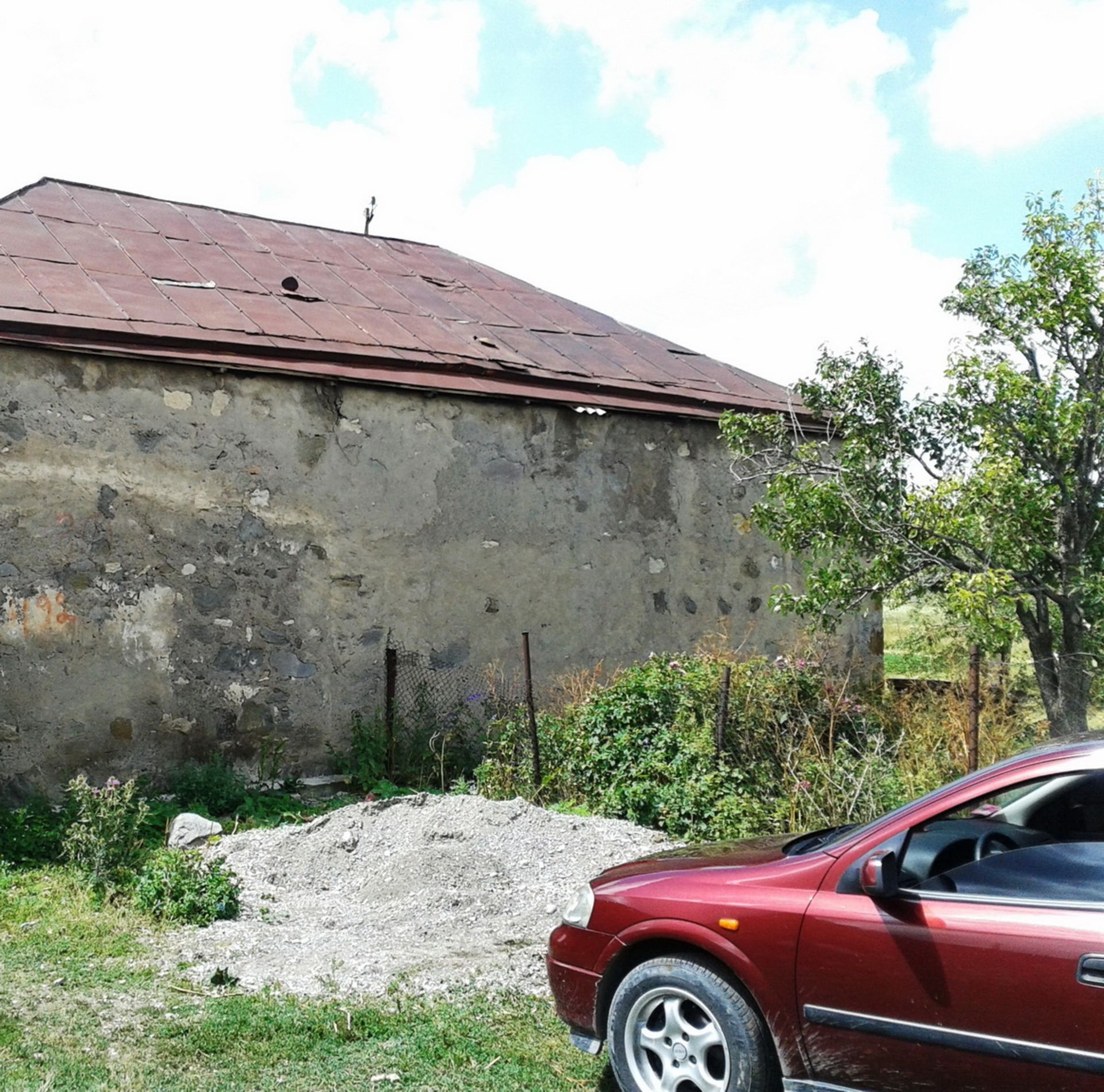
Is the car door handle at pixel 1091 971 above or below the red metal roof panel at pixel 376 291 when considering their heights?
below

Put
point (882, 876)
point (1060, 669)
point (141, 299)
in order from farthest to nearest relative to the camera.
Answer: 1. point (141, 299)
2. point (1060, 669)
3. point (882, 876)

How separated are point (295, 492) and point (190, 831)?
3.03 metres

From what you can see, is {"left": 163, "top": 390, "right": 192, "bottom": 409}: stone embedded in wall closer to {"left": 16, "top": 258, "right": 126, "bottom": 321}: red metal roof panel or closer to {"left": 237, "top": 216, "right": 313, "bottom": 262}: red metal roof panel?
{"left": 16, "top": 258, "right": 126, "bottom": 321}: red metal roof panel

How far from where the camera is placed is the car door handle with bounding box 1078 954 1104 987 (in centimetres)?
293

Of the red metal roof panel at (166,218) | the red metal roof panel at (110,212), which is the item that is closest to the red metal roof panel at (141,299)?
the red metal roof panel at (110,212)

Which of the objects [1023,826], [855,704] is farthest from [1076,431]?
[1023,826]

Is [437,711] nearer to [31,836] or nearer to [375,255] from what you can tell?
[31,836]

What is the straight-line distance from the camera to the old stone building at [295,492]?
8.44 m

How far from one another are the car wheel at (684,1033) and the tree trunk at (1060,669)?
4614mm

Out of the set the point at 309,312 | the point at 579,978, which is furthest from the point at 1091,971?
the point at 309,312

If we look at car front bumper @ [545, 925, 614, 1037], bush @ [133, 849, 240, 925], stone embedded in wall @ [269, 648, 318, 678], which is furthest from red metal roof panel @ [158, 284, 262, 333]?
car front bumper @ [545, 925, 614, 1037]

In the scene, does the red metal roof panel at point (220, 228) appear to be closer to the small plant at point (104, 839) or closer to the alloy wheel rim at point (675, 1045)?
the small plant at point (104, 839)

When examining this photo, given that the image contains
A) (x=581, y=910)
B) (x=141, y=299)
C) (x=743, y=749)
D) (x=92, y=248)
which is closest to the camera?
(x=581, y=910)

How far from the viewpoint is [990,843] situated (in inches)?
141
